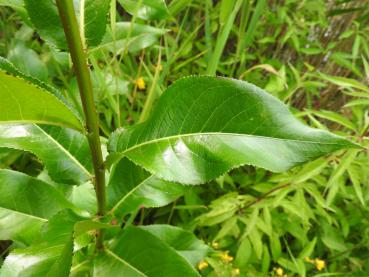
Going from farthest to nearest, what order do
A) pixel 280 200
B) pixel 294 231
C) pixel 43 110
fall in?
1. pixel 294 231
2. pixel 280 200
3. pixel 43 110

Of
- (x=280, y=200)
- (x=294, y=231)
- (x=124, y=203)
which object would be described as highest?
A: (x=124, y=203)

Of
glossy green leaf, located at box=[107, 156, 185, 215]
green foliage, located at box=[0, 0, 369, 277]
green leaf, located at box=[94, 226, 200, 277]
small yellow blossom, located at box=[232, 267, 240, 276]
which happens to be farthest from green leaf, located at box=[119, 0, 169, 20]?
small yellow blossom, located at box=[232, 267, 240, 276]

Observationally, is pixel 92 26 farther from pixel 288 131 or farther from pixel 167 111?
pixel 288 131

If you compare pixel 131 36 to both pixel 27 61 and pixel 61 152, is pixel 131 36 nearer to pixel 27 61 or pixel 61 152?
pixel 27 61

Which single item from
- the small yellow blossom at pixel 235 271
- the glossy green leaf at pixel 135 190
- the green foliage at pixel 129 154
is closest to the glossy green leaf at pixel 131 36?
the green foliage at pixel 129 154

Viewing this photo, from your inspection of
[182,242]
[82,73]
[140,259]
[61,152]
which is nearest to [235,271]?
[182,242]

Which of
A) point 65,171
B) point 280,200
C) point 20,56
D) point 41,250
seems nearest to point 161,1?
point 65,171

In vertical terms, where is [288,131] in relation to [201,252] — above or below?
above
